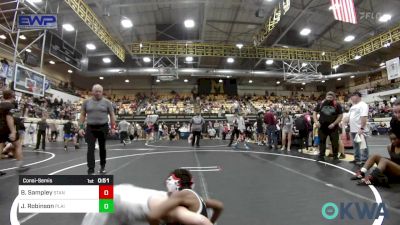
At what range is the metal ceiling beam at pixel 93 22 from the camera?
13.3 meters

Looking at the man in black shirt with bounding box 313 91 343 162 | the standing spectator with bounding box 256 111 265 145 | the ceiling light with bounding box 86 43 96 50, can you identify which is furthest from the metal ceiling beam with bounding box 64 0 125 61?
the man in black shirt with bounding box 313 91 343 162

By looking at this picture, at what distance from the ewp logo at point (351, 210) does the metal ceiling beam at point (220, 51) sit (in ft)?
61.4

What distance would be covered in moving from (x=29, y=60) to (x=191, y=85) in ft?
64.3

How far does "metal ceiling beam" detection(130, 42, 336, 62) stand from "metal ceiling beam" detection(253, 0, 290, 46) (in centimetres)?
170

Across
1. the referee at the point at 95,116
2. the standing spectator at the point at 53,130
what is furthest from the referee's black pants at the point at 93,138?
the standing spectator at the point at 53,130

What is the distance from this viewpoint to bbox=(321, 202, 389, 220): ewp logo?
2.67 metres

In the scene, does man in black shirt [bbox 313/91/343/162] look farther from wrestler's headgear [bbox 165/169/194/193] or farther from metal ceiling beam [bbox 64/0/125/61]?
metal ceiling beam [bbox 64/0/125/61]

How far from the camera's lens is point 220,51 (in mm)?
21906

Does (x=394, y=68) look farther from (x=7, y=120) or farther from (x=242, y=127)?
(x=7, y=120)

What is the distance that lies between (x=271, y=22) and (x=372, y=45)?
975cm

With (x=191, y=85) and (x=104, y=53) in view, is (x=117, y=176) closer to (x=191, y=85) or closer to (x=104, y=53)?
(x=104, y=53)

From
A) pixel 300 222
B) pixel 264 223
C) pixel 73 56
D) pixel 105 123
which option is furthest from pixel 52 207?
pixel 73 56

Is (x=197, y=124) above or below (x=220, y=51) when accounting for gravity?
below
